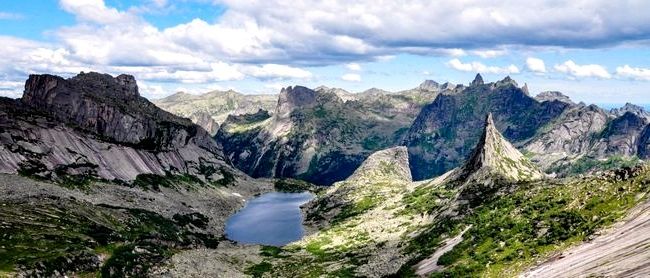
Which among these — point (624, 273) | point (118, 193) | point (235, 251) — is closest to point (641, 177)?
point (624, 273)

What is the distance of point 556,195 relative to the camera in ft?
274

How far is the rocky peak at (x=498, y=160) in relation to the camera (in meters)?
160

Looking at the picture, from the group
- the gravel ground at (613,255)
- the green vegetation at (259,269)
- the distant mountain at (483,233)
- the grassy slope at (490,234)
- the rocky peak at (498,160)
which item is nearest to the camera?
the gravel ground at (613,255)

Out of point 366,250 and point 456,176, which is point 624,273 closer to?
point 366,250

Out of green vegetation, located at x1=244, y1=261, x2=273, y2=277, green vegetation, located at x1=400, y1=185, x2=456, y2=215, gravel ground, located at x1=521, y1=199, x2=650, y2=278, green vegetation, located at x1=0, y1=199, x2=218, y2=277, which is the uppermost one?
gravel ground, located at x1=521, y1=199, x2=650, y2=278

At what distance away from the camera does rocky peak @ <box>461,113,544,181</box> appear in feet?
524

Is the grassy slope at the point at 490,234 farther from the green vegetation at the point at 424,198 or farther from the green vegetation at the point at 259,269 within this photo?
the green vegetation at the point at 424,198

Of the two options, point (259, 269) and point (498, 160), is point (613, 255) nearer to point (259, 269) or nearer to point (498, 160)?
point (259, 269)

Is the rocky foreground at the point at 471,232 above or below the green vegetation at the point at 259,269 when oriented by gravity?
above

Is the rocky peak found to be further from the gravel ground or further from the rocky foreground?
the gravel ground

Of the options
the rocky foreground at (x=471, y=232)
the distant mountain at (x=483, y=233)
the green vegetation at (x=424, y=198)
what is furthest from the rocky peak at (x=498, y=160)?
the green vegetation at (x=424, y=198)

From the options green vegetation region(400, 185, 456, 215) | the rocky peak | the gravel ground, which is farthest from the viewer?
the rocky peak

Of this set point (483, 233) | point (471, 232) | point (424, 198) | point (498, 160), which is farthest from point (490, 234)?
point (498, 160)

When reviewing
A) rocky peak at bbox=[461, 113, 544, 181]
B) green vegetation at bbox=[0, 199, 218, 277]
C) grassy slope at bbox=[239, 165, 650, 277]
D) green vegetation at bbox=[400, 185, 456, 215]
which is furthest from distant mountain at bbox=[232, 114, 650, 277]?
green vegetation at bbox=[0, 199, 218, 277]
